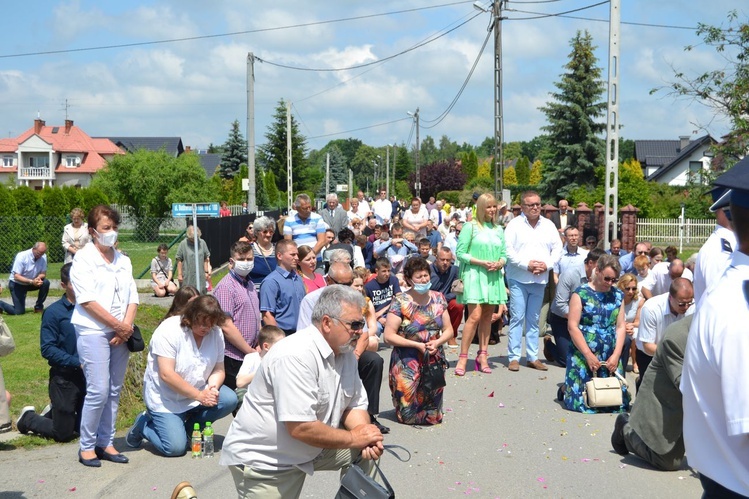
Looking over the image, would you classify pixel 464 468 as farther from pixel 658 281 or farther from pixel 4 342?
pixel 658 281

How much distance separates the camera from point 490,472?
722 cm

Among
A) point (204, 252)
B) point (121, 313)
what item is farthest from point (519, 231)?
point (204, 252)

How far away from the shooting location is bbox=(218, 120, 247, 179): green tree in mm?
90875

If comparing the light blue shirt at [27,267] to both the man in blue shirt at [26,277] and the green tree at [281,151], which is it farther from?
the green tree at [281,151]

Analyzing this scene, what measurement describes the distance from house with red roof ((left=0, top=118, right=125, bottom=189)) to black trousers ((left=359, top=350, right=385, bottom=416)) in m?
89.7

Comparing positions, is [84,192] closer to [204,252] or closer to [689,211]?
[204,252]

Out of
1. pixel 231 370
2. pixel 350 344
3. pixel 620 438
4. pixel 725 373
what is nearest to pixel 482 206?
pixel 231 370

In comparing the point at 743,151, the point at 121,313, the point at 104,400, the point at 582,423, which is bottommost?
the point at 582,423

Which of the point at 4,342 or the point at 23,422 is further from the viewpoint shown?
the point at 23,422

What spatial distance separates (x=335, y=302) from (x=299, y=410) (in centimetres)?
60

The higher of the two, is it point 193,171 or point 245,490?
point 193,171

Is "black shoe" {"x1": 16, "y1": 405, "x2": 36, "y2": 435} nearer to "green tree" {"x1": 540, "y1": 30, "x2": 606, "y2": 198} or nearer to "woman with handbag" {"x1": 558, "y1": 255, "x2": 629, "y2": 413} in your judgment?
"woman with handbag" {"x1": 558, "y1": 255, "x2": 629, "y2": 413}

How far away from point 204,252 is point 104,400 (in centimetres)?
927

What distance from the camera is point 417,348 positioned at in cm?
890
